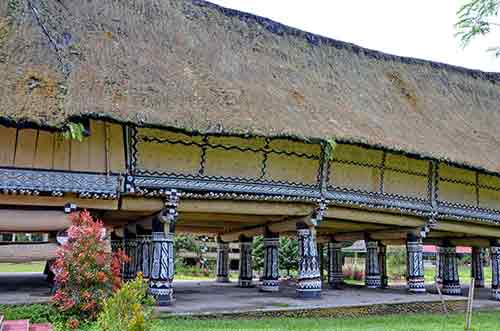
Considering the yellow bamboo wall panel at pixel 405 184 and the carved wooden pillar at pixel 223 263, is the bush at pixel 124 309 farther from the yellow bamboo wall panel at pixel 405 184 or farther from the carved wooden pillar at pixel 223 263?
the carved wooden pillar at pixel 223 263

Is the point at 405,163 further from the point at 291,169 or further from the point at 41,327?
the point at 41,327

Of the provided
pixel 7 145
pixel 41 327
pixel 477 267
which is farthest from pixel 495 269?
pixel 7 145

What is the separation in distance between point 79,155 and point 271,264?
719cm

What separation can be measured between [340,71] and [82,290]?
1049 centimetres

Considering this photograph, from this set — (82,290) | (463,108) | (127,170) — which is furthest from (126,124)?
(463,108)

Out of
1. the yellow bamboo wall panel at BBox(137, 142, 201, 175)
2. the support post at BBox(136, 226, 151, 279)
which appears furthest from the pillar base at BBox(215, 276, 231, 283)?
the yellow bamboo wall panel at BBox(137, 142, 201, 175)

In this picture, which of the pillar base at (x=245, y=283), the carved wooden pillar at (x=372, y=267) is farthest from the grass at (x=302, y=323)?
the pillar base at (x=245, y=283)

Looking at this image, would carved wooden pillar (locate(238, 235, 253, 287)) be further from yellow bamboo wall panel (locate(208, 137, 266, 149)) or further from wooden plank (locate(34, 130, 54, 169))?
wooden plank (locate(34, 130, 54, 169))

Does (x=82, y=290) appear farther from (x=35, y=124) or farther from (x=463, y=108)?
(x=463, y=108)

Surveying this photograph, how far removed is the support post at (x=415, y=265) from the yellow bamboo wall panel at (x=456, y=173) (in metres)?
1.97

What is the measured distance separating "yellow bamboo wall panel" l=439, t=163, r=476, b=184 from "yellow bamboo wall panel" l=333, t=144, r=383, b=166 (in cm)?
221

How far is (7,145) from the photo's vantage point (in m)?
10.7

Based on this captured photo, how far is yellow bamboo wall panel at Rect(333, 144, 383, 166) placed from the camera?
575 inches

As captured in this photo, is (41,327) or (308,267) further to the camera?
(308,267)
